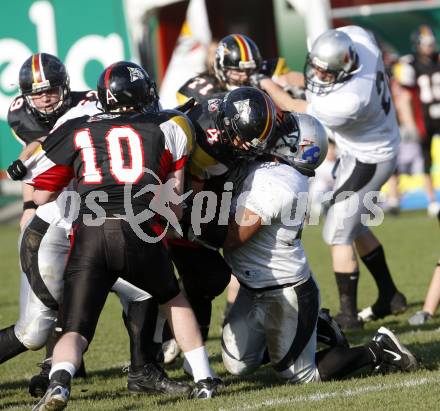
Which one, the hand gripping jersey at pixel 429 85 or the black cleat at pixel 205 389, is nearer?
the black cleat at pixel 205 389

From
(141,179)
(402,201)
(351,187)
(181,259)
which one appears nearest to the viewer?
(141,179)

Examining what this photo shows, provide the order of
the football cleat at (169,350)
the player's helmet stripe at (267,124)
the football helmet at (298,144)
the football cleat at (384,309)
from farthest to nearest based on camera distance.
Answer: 1. the football cleat at (384,309)
2. the football cleat at (169,350)
3. the football helmet at (298,144)
4. the player's helmet stripe at (267,124)

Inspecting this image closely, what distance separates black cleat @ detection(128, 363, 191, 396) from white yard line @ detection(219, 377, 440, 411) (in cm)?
46

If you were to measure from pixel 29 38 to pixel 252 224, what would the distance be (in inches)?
393

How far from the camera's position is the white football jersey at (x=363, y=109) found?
5.91 metres

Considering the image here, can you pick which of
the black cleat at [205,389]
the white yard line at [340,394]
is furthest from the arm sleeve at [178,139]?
the white yard line at [340,394]

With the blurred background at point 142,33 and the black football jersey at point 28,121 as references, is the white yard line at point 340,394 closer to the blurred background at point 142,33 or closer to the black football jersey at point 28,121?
the black football jersey at point 28,121

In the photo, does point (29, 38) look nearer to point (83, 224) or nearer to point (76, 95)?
point (76, 95)

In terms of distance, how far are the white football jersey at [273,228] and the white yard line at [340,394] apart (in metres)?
0.55

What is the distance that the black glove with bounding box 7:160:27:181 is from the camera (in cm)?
443

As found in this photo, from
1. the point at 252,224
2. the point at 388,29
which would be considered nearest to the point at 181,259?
the point at 252,224

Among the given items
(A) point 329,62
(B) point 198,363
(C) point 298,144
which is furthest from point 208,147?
(A) point 329,62

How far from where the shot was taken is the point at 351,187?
6.09 m

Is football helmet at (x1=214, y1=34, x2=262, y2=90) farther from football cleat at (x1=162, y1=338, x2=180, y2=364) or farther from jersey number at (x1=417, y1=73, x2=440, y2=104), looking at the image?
jersey number at (x1=417, y1=73, x2=440, y2=104)
